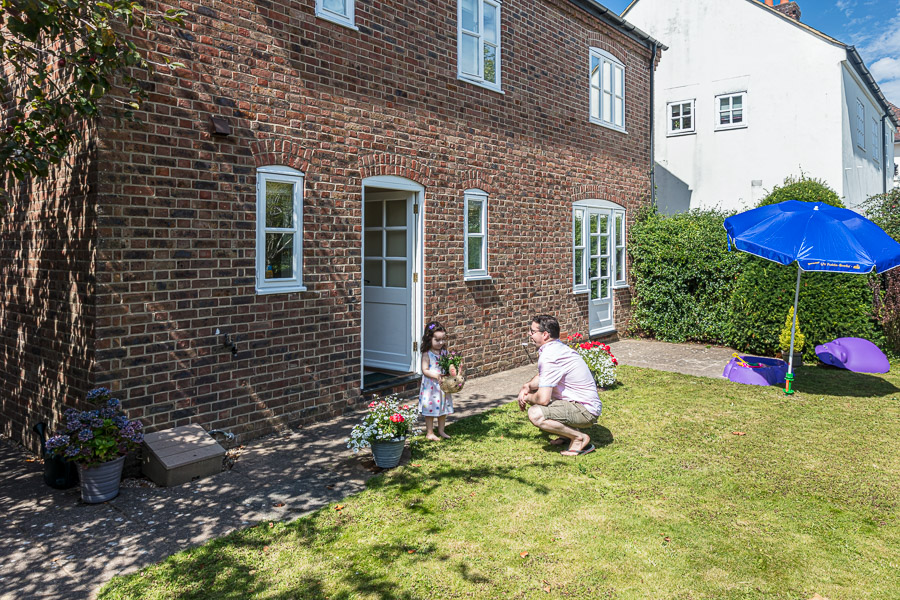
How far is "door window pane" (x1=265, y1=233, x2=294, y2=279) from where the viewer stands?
6.75 meters

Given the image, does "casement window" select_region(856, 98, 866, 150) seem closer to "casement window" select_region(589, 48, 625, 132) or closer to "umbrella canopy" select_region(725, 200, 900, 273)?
"casement window" select_region(589, 48, 625, 132)

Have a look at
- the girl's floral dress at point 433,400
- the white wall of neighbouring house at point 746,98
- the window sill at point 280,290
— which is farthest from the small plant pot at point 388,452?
the white wall of neighbouring house at point 746,98

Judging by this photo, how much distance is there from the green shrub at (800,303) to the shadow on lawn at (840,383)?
34.5 inches

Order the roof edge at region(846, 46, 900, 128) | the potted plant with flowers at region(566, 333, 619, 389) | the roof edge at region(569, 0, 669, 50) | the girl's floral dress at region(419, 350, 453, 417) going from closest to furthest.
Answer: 1. the girl's floral dress at region(419, 350, 453, 417)
2. the potted plant with flowers at region(566, 333, 619, 389)
3. the roof edge at region(569, 0, 669, 50)
4. the roof edge at region(846, 46, 900, 128)

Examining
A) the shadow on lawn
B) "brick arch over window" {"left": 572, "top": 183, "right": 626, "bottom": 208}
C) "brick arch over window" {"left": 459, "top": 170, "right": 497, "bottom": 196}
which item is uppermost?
"brick arch over window" {"left": 572, "top": 183, "right": 626, "bottom": 208}

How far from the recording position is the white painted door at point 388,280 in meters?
9.10

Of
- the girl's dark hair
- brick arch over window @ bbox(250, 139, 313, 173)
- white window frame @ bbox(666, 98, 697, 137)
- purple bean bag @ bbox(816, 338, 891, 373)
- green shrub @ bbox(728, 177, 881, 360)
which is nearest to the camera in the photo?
the girl's dark hair

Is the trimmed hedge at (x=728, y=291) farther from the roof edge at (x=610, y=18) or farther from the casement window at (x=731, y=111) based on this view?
the casement window at (x=731, y=111)

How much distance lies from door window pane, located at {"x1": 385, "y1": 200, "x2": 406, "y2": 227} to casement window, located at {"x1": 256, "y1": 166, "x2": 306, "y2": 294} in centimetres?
238

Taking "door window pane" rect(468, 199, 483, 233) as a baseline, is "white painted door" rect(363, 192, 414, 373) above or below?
below

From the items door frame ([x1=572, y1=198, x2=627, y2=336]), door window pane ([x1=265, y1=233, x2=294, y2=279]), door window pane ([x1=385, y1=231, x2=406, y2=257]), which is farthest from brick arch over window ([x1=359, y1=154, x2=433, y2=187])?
door frame ([x1=572, y1=198, x2=627, y2=336])

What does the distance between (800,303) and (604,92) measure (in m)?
5.95

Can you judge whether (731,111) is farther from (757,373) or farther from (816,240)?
(816,240)

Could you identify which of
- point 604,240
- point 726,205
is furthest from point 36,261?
point 726,205
